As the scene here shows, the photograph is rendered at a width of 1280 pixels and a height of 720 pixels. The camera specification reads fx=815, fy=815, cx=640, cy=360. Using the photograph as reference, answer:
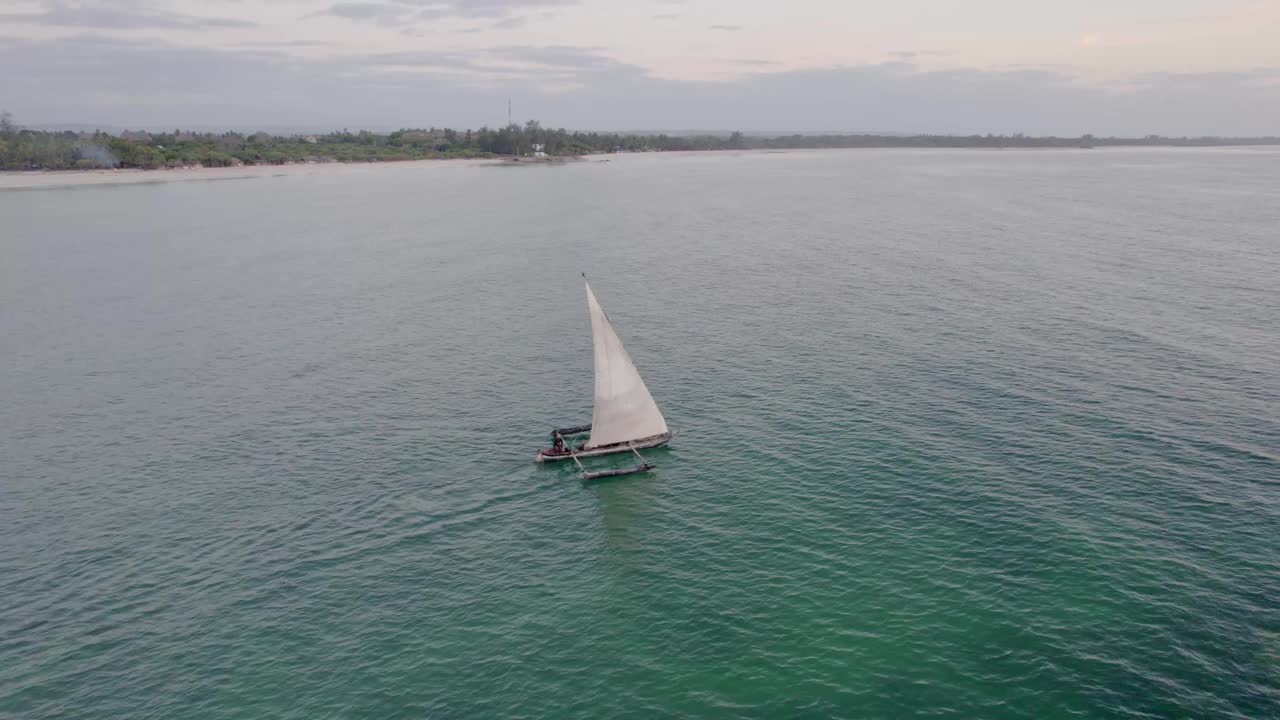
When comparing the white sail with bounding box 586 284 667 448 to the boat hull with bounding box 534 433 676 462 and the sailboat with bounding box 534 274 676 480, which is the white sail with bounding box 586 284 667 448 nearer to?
the sailboat with bounding box 534 274 676 480

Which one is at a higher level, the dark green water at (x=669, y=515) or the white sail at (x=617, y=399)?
the white sail at (x=617, y=399)

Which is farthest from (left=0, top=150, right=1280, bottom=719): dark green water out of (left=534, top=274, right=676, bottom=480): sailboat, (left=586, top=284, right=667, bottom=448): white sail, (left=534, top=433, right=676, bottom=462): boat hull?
(left=586, top=284, right=667, bottom=448): white sail

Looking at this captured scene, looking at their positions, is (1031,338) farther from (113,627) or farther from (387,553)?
(113,627)

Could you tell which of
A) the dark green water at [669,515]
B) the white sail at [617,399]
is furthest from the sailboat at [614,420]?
the dark green water at [669,515]

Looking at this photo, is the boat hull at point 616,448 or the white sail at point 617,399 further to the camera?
the boat hull at point 616,448

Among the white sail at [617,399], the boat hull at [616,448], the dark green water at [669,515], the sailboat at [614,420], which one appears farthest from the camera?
the boat hull at [616,448]

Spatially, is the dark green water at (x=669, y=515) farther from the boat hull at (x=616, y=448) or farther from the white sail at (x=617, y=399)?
the white sail at (x=617, y=399)

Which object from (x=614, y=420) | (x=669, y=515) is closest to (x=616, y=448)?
(x=614, y=420)
